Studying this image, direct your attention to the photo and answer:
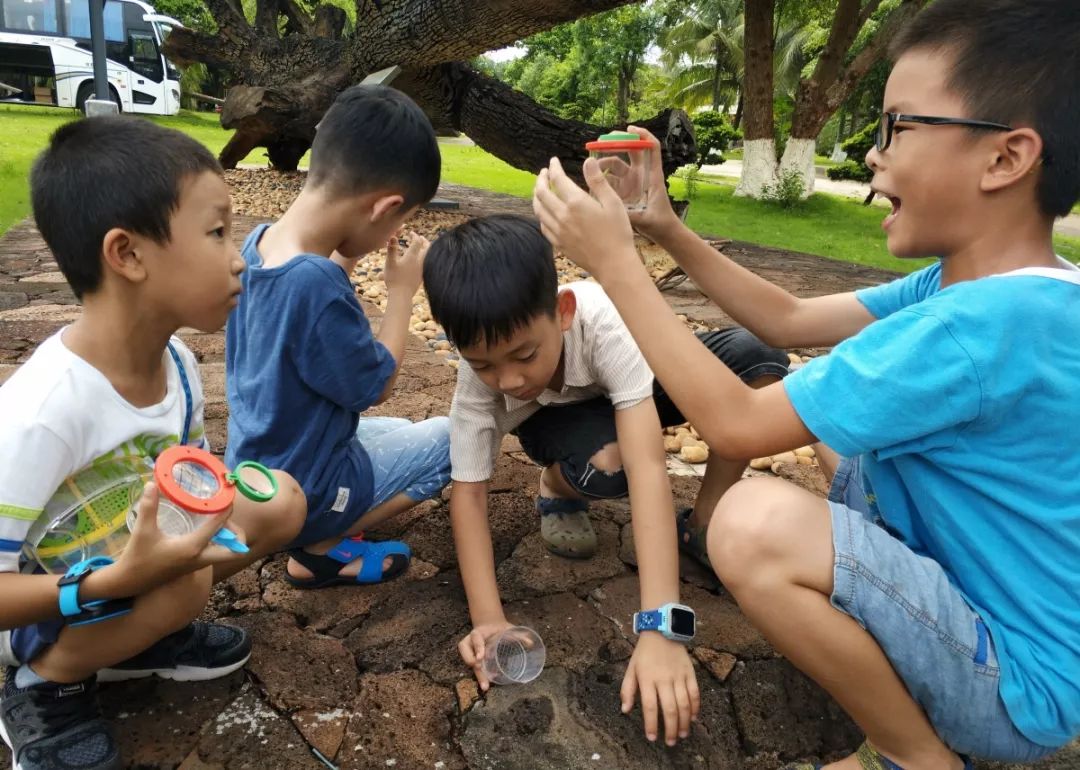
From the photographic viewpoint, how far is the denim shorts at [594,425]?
1.88 metres

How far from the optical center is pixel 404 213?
75.9 inches

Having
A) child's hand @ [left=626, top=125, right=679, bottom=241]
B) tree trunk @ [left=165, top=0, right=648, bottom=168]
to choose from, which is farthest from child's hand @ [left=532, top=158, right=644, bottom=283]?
tree trunk @ [left=165, top=0, right=648, bottom=168]

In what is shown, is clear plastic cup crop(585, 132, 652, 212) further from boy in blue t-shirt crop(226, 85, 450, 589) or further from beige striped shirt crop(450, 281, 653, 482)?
boy in blue t-shirt crop(226, 85, 450, 589)

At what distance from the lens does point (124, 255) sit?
1318 millimetres

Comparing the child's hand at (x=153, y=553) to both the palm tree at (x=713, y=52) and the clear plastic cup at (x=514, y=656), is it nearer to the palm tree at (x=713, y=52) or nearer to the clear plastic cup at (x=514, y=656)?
the clear plastic cup at (x=514, y=656)

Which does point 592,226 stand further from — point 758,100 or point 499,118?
point 758,100

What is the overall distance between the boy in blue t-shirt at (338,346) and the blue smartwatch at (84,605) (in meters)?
0.53

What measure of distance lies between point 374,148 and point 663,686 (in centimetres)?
131

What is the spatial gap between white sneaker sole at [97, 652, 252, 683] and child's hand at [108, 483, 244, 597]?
1.30ft

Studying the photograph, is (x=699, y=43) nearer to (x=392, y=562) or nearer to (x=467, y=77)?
(x=467, y=77)

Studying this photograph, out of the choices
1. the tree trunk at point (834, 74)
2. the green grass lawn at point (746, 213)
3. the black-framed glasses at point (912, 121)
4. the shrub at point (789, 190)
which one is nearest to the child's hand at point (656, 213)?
the black-framed glasses at point (912, 121)

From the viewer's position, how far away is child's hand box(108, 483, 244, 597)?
1.10m

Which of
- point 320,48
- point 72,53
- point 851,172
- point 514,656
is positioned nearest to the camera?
point 514,656

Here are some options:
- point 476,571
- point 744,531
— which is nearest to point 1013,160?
point 744,531
